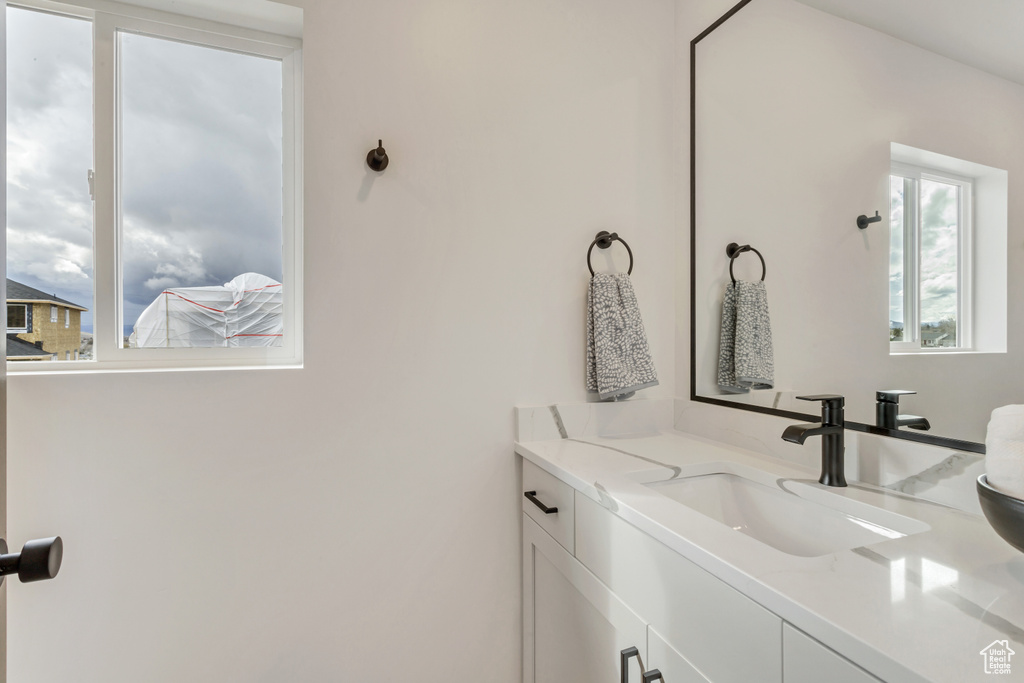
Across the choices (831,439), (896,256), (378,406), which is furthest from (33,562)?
(896,256)

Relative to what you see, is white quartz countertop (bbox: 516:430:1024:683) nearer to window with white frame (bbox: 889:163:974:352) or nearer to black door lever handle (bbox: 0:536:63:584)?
window with white frame (bbox: 889:163:974:352)

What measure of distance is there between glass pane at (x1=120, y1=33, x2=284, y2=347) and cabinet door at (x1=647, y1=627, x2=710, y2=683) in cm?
108

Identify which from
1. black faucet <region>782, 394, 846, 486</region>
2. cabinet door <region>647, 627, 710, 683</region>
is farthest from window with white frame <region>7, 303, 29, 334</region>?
black faucet <region>782, 394, 846, 486</region>

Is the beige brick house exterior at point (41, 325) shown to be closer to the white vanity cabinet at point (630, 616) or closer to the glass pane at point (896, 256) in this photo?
the white vanity cabinet at point (630, 616)

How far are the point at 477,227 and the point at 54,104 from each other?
39.4 inches

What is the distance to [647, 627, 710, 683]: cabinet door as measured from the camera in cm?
72

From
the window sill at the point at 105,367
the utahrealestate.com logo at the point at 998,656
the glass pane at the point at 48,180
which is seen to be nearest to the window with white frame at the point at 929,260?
the utahrealestate.com logo at the point at 998,656

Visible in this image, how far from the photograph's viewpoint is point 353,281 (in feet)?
3.94

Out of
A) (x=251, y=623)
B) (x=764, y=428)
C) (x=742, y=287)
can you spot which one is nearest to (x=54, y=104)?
(x=251, y=623)

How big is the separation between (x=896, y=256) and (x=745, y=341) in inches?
17.0

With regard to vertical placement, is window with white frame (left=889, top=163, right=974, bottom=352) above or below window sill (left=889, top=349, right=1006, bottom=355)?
above

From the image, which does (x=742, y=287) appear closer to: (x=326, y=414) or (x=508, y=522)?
(x=508, y=522)

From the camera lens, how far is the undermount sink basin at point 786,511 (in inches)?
33.8

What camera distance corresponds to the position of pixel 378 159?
46.9 inches
